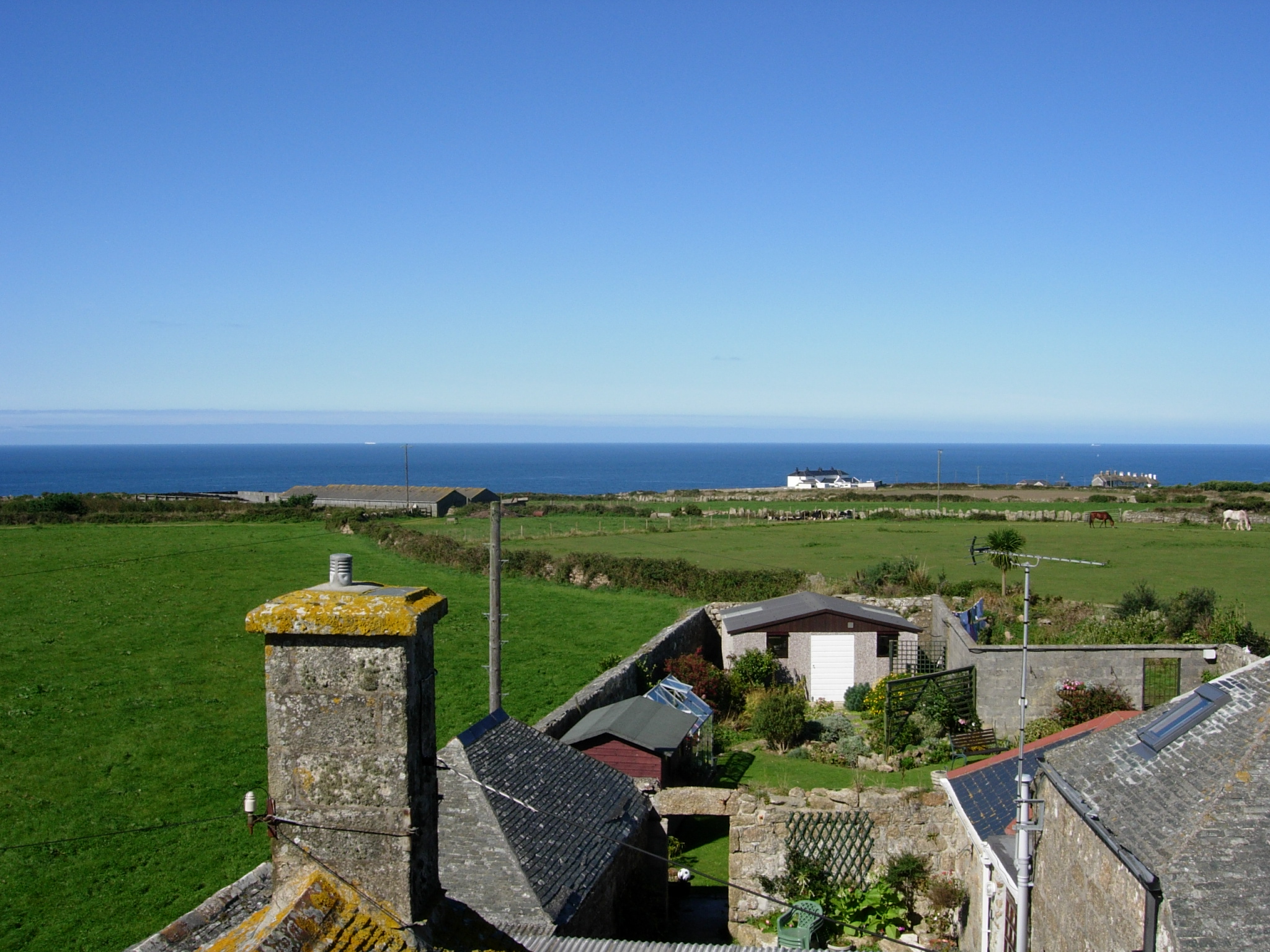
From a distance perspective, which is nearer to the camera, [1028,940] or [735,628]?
[1028,940]

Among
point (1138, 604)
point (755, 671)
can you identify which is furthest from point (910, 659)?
point (1138, 604)

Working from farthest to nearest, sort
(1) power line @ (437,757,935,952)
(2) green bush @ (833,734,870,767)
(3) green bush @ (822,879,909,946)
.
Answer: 1. (2) green bush @ (833,734,870,767)
2. (3) green bush @ (822,879,909,946)
3. (1) power line @ (437,757,935,952)

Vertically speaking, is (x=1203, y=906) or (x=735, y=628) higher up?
(x=1203, y=906)

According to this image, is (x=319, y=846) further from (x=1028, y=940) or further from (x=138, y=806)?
(x=138, y=806)

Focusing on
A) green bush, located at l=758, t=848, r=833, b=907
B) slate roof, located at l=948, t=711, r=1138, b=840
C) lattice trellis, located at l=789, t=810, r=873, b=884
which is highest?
slate roof, located at l=948, t=711, r=1138, b=840

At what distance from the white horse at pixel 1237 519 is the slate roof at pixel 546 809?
2288 inches

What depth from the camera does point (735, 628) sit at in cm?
2616

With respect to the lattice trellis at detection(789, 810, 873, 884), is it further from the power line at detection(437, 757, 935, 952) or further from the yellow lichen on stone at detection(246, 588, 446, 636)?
the yellow lichen on stone at detection(246, 588, 446, 636)

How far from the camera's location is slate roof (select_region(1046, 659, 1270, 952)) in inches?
234

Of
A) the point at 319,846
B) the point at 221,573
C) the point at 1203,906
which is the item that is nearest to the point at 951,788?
the point at 1203,906

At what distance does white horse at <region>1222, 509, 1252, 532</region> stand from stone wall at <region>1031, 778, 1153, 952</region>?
193 feet

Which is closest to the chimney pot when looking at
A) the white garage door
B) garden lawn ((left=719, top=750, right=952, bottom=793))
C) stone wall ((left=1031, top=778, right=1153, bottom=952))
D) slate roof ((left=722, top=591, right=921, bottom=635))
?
stone wall ((left=1031, top=778, right=1153, bottom=952))

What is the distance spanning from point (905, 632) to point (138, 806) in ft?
59.1

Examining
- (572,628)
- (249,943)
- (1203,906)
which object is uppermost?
(249,943)
